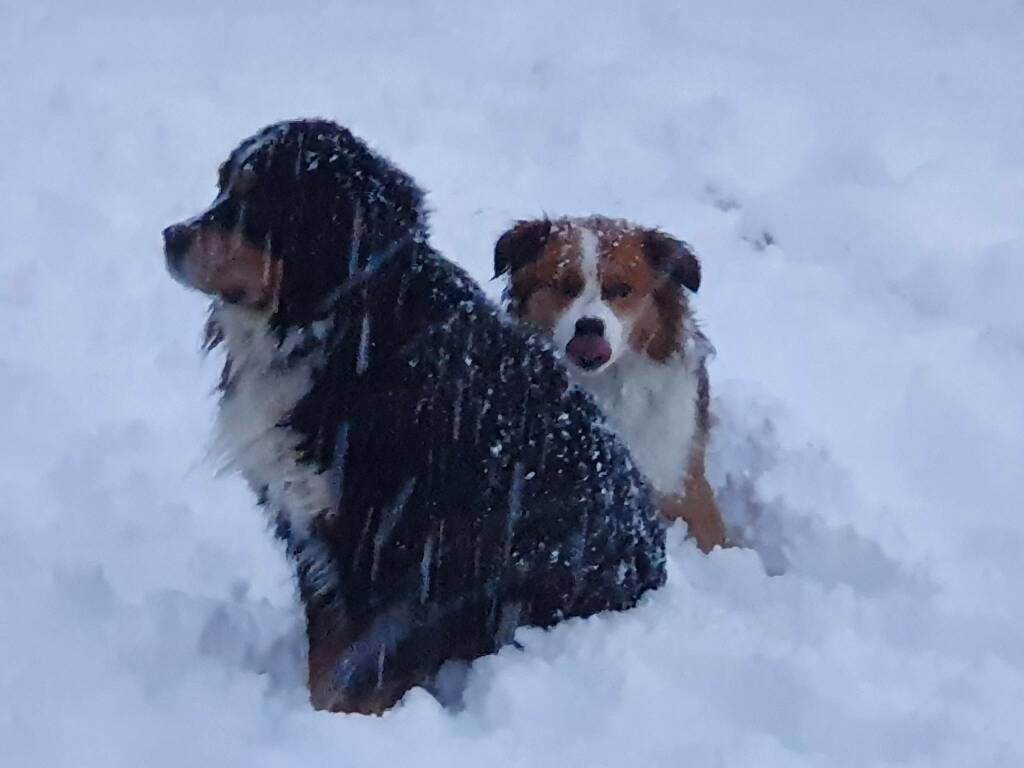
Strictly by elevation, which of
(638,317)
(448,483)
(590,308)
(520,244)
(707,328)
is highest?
(707,328)

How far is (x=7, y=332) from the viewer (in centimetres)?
538

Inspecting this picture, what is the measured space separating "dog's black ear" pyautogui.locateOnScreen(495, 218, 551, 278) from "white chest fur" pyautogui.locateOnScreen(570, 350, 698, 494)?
1.60 ft

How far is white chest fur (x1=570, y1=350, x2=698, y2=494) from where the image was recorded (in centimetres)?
458

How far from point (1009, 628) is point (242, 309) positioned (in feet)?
7.91

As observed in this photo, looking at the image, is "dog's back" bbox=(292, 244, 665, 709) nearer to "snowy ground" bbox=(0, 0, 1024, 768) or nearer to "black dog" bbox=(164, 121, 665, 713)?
"black dog" bbox=(164, 121, 665, 713)

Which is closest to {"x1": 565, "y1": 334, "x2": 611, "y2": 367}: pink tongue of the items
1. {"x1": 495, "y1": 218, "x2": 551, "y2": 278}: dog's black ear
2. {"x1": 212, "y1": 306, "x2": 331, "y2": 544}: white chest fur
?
{"x1": 495, "y1": 218, "x2": 551, "y2": 278}: dog's black ear

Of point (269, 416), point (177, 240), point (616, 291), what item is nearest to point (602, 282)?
point (616, 291)

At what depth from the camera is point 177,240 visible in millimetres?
3541

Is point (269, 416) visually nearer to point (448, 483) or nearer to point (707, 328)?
point (448, 483)

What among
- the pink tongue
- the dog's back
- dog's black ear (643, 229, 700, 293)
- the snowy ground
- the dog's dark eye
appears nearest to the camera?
the snowy ground

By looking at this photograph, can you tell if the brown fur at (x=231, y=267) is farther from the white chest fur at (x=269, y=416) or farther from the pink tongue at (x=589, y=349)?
the pink tongue at (x=589, y=349)

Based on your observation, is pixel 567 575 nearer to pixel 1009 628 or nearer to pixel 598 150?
pixel 1009 628

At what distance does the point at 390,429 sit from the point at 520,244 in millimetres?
1389

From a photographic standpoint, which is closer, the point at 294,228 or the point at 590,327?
the point at 294,228
